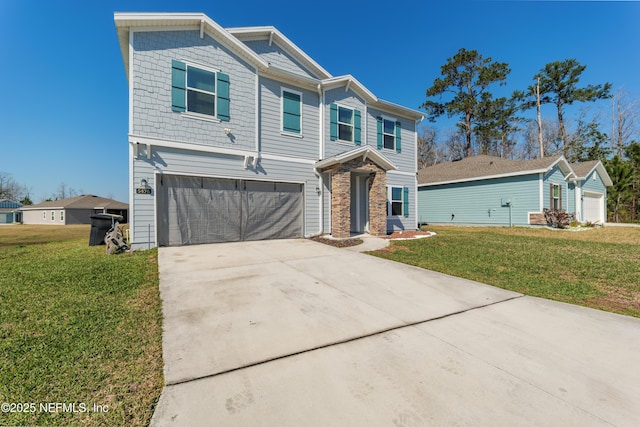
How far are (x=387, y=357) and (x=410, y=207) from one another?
11.4 meters

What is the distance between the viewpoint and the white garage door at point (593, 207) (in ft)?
63.4

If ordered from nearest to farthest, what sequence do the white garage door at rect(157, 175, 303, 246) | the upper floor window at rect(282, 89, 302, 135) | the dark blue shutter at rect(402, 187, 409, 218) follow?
the white garage door at rect(157, 175, 303, 246) < the upper floor window at rect(282, 89, 302, 135) < the dark blue shutter at rect(402, 187, 409, 218)

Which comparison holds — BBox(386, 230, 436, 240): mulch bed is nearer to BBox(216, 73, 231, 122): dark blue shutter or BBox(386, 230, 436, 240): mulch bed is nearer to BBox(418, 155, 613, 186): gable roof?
BBox(216, 73, 231, 122): dark blue shutter

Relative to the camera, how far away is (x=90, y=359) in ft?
7.34

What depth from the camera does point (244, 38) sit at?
9.65 m

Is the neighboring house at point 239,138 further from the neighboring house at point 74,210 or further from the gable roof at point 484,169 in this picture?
the neighboring house at point 74,210

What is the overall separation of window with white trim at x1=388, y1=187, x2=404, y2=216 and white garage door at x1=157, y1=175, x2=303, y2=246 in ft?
15.4

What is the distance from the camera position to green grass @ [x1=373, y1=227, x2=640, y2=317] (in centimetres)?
431

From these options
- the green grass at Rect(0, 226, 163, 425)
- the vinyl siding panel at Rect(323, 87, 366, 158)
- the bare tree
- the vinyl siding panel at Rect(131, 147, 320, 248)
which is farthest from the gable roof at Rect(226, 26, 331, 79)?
the bare tree

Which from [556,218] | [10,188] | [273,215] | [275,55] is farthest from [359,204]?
[10,188]

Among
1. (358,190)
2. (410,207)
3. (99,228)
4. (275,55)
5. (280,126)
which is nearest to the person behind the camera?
(99,228)

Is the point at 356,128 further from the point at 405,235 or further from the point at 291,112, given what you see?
the point at 405,235

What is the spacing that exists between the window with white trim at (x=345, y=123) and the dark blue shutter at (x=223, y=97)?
15.1 ft

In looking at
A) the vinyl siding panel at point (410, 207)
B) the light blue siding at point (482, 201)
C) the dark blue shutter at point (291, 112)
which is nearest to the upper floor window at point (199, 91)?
the dark blue shutter at point (291, 112)
